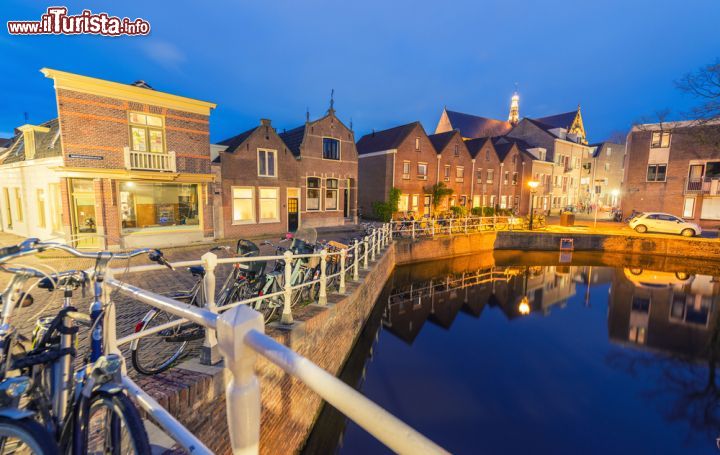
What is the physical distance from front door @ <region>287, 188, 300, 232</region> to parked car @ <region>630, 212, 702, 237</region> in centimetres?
2442

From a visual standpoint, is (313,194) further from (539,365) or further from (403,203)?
(539,365)

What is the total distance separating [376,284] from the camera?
11211mm

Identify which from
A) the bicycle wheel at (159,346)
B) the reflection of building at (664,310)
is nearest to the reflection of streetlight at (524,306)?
the reflection of building at (664,310)

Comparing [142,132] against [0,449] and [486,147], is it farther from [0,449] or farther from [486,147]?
[486,147]

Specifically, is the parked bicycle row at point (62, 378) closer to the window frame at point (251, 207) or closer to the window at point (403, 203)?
the window frame at point (251, 207)

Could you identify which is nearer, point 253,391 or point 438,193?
point 253,391

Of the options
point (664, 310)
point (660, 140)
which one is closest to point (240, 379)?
point (664, 310)

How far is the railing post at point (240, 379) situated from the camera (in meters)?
1.15

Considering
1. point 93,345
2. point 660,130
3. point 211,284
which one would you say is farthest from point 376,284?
point 660,130

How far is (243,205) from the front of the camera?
16984 mm

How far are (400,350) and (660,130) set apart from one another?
107 ft

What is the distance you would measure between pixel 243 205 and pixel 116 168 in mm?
5705

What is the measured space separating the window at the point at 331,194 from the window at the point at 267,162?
14.1 ft

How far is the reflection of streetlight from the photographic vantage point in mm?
12809
